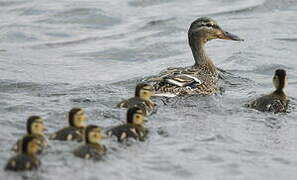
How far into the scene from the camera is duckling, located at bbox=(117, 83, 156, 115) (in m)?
8.66

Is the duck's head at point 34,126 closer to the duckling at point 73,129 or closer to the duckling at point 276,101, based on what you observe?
the duckling at point 73,129

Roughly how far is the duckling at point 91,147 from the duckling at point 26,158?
37 cm

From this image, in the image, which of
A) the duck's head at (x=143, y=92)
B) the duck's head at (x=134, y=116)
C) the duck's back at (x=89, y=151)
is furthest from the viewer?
the duck's head at (x=143, y=92)

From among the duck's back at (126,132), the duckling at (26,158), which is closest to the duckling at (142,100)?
the duck's back at (126,132)

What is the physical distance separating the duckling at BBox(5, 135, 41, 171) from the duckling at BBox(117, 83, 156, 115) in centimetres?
189

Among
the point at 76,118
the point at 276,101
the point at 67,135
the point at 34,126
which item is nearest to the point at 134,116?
the point at 76,118

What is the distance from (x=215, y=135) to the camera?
8070 mm

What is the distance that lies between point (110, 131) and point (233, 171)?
3.91 feet

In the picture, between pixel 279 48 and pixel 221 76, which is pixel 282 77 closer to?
pixel 221 76

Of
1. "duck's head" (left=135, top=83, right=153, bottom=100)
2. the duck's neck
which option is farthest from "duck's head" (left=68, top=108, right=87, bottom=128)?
the duck's neck

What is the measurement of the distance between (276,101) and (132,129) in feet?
6.51

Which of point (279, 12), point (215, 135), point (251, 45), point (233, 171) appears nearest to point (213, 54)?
point (251, 45)

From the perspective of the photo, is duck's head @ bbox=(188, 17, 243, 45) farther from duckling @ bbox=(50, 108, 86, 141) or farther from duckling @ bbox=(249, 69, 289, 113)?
duckling @ bbox=(50, 108, 86, 141)

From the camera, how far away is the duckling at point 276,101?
8.95 meters
